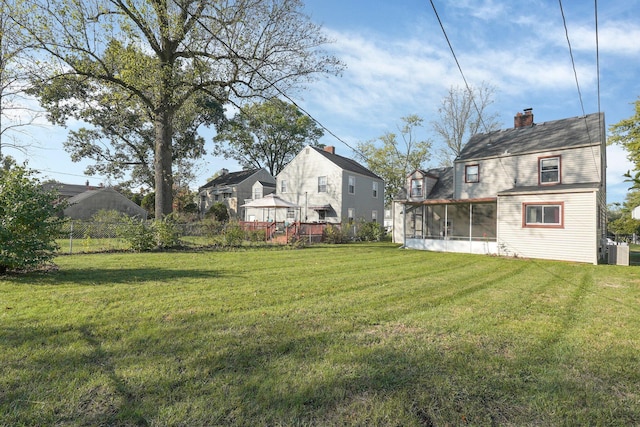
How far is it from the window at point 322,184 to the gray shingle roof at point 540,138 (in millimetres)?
11367

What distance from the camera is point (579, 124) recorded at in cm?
1755

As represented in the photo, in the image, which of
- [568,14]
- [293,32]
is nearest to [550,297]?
[568,14]

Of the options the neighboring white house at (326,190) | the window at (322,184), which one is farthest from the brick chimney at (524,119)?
the window at (322,184)

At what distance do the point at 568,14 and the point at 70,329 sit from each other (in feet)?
34.9

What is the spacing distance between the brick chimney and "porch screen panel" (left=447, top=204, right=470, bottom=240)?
6.22 meters

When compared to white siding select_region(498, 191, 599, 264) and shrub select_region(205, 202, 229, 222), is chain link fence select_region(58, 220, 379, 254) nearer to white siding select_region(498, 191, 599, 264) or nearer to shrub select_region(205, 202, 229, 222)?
white siding select_region(498, 191, 599, 264)

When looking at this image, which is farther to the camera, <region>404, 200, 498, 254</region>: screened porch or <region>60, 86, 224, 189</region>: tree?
<region>60, 86, 224, 189</region>: tree

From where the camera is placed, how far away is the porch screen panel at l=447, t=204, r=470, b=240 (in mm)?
20500

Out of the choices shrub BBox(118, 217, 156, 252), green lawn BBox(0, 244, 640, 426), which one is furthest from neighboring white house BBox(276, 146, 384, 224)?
green lawn BBox(0, 244, 640, 426)

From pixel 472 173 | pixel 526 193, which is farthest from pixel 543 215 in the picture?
pixel 472 173

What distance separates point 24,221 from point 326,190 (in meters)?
22.0

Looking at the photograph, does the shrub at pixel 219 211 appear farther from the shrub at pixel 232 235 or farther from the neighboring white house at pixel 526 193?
the neighboring white house at pixel 526 193

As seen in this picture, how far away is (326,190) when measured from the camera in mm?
27734

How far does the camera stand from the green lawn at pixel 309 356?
242 centimetres
